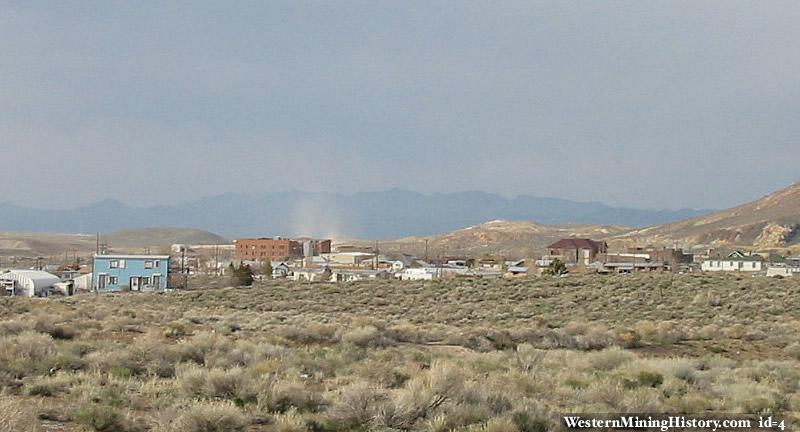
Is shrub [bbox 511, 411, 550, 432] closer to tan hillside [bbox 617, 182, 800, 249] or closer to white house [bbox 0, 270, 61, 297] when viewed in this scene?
white house [bbox 0, 270, 61, 297]

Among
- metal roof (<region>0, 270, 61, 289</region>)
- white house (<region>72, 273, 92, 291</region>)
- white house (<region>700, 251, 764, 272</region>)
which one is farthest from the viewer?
white house (<region>700, 251, 764, 272</region>)

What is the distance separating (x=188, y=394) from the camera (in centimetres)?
1081

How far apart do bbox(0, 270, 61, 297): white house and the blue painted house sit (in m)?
4.16

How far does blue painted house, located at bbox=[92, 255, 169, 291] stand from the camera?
75.9 metres

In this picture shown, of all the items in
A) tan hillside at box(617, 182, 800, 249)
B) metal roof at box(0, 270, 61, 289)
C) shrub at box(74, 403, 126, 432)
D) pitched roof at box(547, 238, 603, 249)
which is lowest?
metal roof at box(0, 270, 61, 289)

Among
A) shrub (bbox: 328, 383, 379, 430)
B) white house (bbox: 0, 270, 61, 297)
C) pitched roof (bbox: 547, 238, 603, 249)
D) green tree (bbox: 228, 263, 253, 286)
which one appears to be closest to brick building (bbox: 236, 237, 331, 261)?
pitched roof (bbox: 547, 238, 603, 249)

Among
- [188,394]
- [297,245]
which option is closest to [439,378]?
[188,394]

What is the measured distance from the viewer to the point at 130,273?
252 feet

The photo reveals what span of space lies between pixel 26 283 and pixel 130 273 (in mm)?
9198

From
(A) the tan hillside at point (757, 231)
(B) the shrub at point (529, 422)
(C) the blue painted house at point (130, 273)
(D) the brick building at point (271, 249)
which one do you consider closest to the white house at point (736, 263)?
(A) the tan hillside at point (757, 231)

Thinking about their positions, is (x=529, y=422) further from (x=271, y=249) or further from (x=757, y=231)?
(x=757, y=231)

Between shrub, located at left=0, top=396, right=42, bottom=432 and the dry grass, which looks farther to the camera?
the dry grass

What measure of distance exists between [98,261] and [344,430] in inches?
2885

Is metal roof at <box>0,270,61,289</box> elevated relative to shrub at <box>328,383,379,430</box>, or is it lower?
lower
